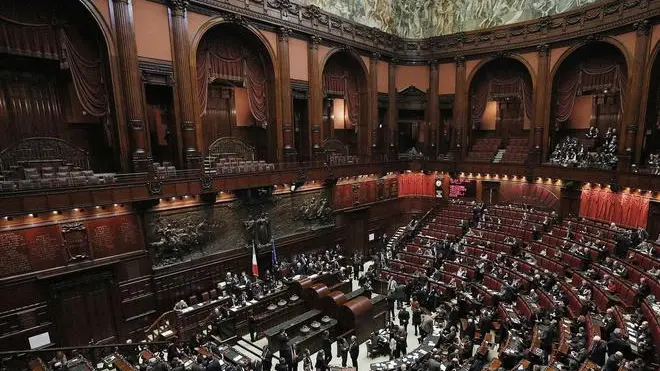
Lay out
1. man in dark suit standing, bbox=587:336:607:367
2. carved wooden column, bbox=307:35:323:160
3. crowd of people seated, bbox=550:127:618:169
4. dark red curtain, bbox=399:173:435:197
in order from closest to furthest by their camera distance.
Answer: man in dark suit standing, bbox=587:336:607:367 → crowd of people seated, bbox=550:127:618:169 → carved wooden column, bbox=307:35:323:160 → dark red curtain, bbox=399:173:435:197

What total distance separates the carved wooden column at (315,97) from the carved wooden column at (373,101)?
14.2 feet

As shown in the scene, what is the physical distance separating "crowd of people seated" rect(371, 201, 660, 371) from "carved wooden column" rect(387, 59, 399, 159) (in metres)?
7.39

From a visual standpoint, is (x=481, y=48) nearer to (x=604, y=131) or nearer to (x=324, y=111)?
(x=604, y=131)

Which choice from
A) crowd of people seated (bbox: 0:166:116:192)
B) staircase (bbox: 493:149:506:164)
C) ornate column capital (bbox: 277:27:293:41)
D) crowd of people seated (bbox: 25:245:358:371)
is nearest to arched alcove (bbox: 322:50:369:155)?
ornate column capital (bbox: 277:27:293:41)

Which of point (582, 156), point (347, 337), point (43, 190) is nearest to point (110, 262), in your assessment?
point (43, 190)

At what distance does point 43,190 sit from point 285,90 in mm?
10818

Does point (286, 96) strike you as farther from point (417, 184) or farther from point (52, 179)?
point (417, 184)

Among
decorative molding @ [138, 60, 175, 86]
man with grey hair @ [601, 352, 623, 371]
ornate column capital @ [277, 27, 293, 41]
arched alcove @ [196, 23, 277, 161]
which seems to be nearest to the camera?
man with grey hair @ [601, 352, 623, 371]

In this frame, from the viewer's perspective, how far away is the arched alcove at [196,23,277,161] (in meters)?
16.4

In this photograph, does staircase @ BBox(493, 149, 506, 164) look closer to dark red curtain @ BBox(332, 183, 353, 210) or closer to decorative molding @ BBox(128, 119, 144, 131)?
dark red curtain @ BBox(332, 183, 353, 210)

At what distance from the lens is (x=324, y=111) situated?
22.8 m

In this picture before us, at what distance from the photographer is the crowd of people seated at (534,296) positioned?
846cm

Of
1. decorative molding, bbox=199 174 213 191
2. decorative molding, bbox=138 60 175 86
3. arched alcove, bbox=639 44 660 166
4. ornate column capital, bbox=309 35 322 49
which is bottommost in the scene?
decorative molding, bbox=199 174 213 191

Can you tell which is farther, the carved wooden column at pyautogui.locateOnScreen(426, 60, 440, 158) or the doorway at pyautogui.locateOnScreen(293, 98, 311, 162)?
the carved wooden column at pyautogui.locateOnScreen(426, 60, 440, 158)
